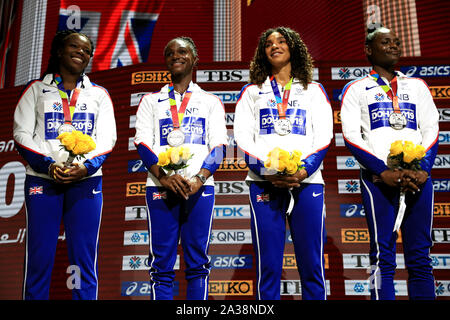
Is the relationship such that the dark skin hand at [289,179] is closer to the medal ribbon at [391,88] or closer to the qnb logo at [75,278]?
the medal ribbon at [391,88]

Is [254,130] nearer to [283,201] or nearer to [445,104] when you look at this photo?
[283,201]

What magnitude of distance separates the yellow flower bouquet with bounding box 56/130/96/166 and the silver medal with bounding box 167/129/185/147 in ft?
1.54

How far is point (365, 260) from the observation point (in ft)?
14.1

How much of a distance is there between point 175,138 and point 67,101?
0.75 meters

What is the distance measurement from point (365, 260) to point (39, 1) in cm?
711

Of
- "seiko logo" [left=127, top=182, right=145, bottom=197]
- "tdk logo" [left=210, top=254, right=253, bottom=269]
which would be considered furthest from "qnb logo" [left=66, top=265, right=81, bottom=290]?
"seiko logo" [left=127, top=182, right=145, bottom=197]

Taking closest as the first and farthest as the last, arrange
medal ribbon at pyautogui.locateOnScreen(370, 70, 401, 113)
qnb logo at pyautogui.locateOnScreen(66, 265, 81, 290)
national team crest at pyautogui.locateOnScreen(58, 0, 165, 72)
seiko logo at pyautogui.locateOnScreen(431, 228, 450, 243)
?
qnb logo at pyautogui.locateOnScreen(66, 265, 81, 290) → medal ribbon at pyautogui.locateOnScreen(370, 70, 401, 113) → seiko logo at pyautogui.locateOnScreen(431, 228, 450, 243) → national team crest at pyautogui.locateOnScreen(58, 0, 165, 72)

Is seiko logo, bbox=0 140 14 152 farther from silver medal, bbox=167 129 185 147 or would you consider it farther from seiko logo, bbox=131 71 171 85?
silver medal, bbox=167 129 185 147

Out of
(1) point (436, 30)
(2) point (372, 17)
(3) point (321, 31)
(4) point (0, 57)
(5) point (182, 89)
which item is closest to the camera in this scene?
(5) point (182, 89)

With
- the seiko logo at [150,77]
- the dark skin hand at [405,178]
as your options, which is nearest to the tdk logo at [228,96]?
the seiko logo at [150,77]

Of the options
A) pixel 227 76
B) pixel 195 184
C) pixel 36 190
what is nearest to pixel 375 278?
pixel 195 184

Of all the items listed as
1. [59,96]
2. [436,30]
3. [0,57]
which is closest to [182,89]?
[59,96]

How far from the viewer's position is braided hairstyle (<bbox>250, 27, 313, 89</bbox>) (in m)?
2.94

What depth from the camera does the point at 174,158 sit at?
2.57m
